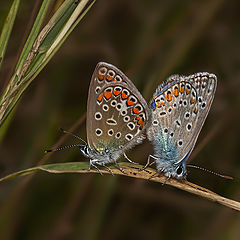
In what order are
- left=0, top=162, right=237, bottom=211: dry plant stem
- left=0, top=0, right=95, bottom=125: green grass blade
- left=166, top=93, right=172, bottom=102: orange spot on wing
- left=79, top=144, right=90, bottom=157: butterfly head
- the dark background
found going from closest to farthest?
left=0, top=0, right=95, bottom=125: green grass blade < left=0, top=162, right=237, bottom=211: dry plant stem < left=166, top=93, right=172, bottom=102: orange spot on wing < left=79, top=144, right=90, bottom=157: butterfly head < the dark background

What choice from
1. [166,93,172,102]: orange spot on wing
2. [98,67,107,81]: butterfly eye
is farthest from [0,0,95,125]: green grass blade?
[166,93,172,102]: orange spot on wing

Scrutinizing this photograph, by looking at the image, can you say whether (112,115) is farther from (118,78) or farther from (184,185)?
(184,185)

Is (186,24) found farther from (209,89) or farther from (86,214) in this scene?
(86,214)

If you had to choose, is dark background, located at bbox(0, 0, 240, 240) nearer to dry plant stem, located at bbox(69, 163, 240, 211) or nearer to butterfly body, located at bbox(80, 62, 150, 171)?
butterfly body, located at bbox(80, 62, 150, 171)

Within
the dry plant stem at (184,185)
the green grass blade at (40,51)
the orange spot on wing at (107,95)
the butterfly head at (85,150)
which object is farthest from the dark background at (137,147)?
the green grass blade at (40,51)

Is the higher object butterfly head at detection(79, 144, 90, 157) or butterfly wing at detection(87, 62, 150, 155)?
butterfly wing at detection(87, 62, 150, 155)

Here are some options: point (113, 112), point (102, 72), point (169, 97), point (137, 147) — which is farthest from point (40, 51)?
point (137, 147)

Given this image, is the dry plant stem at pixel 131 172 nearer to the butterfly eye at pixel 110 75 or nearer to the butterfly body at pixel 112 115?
the butterfly body at pixel 112 115
